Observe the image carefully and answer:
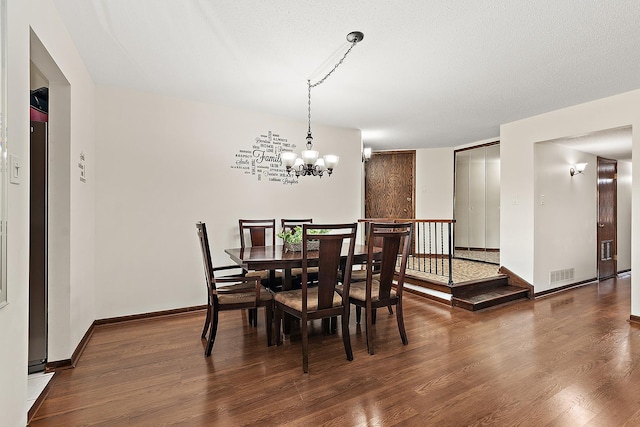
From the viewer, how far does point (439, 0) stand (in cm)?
196

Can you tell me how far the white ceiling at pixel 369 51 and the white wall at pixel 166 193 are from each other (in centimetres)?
29

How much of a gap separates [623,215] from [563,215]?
8.20ft

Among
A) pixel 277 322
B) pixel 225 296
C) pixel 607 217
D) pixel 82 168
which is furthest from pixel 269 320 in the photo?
pixel 607 217

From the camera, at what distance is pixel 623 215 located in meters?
6.09

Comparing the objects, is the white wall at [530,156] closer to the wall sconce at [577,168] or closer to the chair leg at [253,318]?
the wall sconce at [577,168]

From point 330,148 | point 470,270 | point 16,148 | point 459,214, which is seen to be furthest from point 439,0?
point 459,214

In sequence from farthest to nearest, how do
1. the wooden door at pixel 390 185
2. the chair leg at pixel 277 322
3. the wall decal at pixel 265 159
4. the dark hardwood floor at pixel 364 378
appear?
the wooden door at pixel 390 185 < the wall decal at pixel 265 159 < the chair leg at pixel 277 322 < the dark hardwood floor at pixel 364 378

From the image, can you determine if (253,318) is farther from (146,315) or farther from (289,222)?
(289,222)

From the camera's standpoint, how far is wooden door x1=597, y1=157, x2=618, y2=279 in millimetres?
5438

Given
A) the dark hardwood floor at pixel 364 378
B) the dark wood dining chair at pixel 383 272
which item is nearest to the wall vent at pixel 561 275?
the dark hardwood floor at pixel 364 378

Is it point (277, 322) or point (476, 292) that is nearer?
point (277, 322)

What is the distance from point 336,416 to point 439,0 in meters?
2.52

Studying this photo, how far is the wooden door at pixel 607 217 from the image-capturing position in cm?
544

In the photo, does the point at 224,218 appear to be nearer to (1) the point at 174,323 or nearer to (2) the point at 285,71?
(1) the point at 174,323
